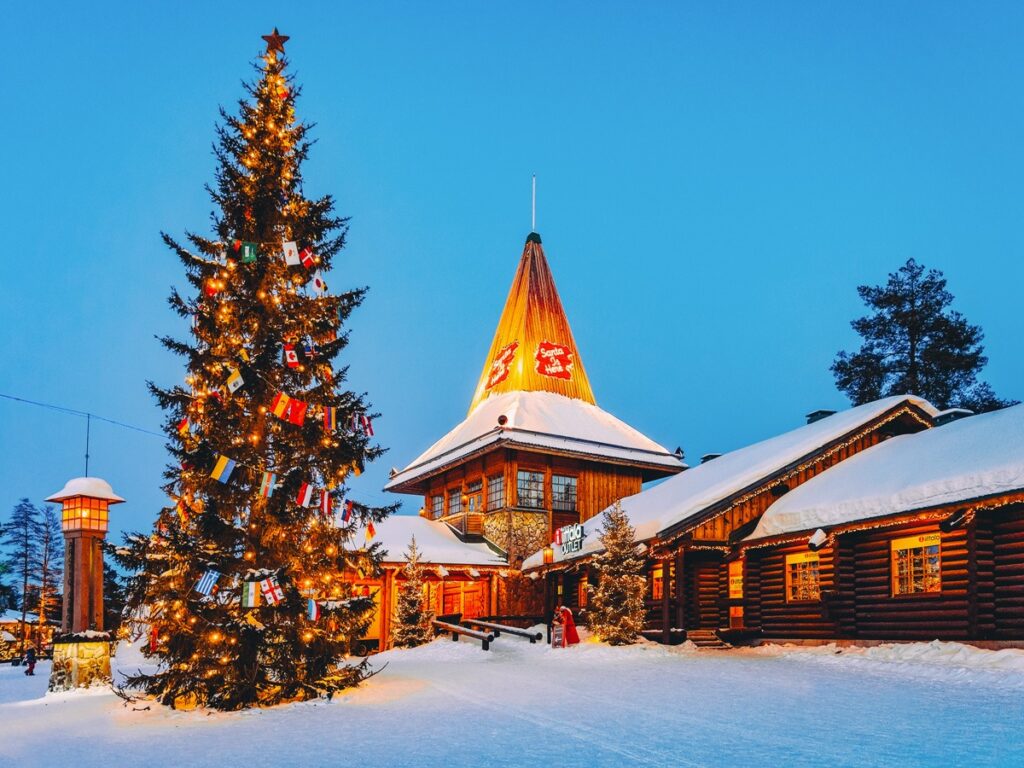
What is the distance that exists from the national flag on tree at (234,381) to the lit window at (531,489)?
75.6 feet

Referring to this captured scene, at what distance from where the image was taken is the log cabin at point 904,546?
58.6 ft

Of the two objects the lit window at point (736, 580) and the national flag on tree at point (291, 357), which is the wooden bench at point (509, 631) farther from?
the national flag on tree at point (291, 357)

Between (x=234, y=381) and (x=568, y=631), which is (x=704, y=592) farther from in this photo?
(x=234, y=381)

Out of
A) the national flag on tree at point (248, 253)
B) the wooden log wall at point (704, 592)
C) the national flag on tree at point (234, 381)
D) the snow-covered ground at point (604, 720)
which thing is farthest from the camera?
the wooden log wall at point (704, 592)

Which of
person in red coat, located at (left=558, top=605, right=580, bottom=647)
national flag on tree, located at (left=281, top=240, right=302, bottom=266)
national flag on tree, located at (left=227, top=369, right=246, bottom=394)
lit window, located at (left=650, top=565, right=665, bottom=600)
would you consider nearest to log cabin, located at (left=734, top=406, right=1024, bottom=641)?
lit window, located at (left=650, top=565, right=665, bottom=600)

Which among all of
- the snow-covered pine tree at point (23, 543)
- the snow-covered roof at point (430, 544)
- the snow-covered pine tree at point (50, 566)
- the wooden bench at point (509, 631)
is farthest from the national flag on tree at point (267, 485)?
the snow-covered pine tree at point (23, 543)

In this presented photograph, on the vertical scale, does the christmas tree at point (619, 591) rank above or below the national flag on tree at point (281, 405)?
below

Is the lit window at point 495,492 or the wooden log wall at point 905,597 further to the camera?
the lit window at point 495,492

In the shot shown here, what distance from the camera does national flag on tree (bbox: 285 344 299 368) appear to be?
1509 cm

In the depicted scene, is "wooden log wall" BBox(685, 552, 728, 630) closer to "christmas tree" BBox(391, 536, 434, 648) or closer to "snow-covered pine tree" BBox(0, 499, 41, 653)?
"christmas tree" BBox(391, 536, 434, 648)

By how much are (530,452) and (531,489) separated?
1519mm

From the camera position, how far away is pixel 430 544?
35156mm

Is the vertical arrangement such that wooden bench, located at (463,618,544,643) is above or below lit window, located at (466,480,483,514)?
below

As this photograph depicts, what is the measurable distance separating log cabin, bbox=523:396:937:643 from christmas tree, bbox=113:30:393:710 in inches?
418
